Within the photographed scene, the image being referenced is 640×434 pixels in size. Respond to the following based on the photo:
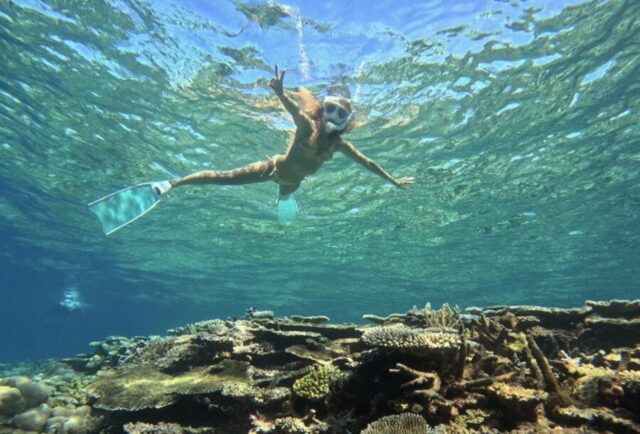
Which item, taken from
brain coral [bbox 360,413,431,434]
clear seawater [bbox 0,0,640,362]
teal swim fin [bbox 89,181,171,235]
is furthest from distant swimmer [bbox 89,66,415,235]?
brain coral [bbox 360,413,431,434]

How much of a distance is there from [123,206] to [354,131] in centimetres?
944

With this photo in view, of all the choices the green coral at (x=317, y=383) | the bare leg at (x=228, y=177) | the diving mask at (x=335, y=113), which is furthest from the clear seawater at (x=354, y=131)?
the green coral at (x=317, y=383)

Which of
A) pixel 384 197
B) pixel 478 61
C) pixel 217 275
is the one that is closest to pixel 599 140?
pixel 478 61

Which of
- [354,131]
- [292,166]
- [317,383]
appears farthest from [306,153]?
[354,131]

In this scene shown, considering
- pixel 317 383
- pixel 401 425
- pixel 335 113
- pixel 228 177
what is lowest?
pixel 401 425

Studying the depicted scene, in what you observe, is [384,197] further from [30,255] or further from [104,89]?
[30,255]

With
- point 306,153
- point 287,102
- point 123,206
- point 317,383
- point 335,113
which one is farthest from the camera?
point 123,206

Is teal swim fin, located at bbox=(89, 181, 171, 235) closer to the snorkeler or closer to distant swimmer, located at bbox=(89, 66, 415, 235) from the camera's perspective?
distant swimmer, located at bbox=(89, 66, 415, 235)

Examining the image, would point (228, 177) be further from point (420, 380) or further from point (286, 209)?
point (420, 380)

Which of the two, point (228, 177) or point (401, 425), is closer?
point (401, 425)

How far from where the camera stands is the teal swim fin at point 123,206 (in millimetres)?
8609

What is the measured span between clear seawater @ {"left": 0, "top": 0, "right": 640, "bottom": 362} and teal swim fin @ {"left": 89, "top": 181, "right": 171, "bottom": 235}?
18.5 ft

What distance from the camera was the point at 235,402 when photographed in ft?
14.3

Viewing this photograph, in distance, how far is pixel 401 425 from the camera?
117 inches
